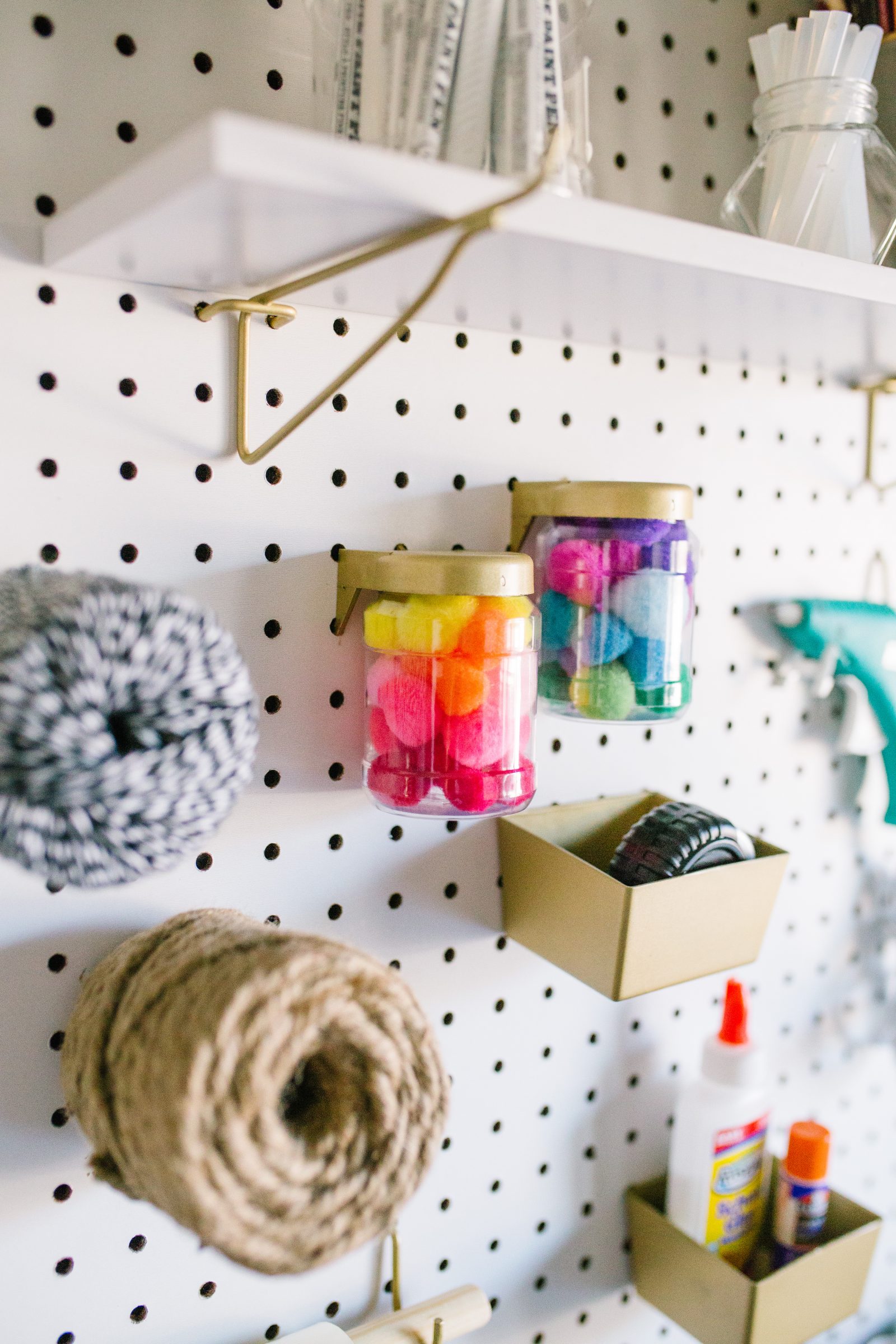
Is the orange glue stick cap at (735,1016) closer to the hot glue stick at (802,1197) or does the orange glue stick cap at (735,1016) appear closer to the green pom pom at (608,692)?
the hot glue stick at (802,1197)

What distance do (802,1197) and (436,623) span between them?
0.62m

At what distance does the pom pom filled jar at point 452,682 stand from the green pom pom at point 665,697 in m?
0.09

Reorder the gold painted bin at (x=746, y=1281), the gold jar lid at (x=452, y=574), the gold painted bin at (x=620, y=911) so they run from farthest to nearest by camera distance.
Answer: the gold painted bin at (x=746, y=1281), the gold painted bin at (x=620, y=911), the gold jar lid at (x=452, y=574)

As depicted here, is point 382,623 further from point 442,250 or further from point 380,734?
point 442,250

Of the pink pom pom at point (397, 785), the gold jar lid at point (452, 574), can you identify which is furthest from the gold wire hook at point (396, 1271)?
the gold jar lid at point (452, 574)

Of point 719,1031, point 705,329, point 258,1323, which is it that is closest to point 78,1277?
point 258,1323

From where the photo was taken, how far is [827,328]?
2.47ft

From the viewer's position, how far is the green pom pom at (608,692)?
685mm

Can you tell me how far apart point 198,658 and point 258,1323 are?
522 mm

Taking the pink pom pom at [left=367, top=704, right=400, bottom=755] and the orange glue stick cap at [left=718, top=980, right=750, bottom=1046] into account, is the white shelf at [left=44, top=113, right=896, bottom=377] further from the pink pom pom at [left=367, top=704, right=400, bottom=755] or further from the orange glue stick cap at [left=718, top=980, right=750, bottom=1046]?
the orange glue stick cap at [left=718, top=980, right=750, bottom=1046]

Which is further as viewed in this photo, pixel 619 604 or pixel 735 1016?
pixel 735 1016

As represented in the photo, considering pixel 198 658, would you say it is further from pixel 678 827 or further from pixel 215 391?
pixel 678 827

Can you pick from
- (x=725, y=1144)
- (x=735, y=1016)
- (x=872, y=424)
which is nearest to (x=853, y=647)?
(x=872, y=424)

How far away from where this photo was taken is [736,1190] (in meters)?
0.87
